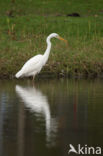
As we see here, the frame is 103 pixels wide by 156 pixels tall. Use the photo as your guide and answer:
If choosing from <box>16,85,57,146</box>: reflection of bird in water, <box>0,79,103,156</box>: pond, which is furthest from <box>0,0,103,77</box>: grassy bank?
<box>16,85,57,146</box>: reflection of bird in water

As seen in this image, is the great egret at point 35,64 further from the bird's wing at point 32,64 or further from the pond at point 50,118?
the pond at point 50,118

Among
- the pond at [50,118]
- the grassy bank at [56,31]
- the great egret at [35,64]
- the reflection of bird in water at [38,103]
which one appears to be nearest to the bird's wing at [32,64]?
the great egret at [35,64]

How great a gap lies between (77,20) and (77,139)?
20795mm

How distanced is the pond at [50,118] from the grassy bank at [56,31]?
275cm

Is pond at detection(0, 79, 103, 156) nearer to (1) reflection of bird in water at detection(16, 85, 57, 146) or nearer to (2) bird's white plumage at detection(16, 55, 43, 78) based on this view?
(1) reflection of bird in water at detection(16, 85, 57, 146)

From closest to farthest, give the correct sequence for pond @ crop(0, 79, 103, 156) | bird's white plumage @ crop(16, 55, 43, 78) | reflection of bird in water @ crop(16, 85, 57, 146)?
pond @ crop(0, 79, 103, 156) → reflection of bird in water @ crop(16, 85, 57, 146) → bird's white plumage @ crop(16, 55, 43, 78)

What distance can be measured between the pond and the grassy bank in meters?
2.75

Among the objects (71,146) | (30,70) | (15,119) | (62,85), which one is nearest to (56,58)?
(30,70)

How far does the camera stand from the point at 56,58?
2238 cm

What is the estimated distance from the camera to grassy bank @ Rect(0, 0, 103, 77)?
22000 millimetres

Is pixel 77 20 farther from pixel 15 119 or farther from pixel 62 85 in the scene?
pixel 15 119

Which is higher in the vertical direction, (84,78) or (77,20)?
(77,20)

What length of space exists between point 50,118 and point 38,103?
242 cm

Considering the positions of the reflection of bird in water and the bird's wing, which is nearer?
the reflection of bird in water
